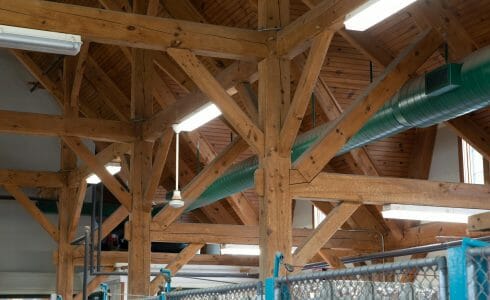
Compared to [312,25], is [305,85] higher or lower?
lower

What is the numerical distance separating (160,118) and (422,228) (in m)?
5.34

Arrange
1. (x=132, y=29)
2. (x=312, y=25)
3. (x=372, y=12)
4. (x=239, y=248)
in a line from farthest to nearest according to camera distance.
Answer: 1. (x=239, y=248)
2. (x=132, y=29)
3. (x=312, y=25)
4. (x=372, y=12)

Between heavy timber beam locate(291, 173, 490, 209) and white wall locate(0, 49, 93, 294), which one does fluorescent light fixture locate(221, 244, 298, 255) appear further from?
heavy timber beam locate(291, 173, 490, 209)

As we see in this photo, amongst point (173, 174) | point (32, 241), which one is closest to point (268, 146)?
point (173, 174)

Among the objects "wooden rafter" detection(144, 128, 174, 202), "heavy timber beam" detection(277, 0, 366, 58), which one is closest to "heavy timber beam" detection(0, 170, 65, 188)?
"wooden rafter" detection(144, 128, 174, 202)

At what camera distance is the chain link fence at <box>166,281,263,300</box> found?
4543 millimetres

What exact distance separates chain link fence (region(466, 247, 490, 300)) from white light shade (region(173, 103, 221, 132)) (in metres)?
5.53

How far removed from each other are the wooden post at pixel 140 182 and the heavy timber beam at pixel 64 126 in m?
0.22

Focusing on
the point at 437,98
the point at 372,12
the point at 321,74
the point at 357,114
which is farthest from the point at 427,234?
the point at 372,12

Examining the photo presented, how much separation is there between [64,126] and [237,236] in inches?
164

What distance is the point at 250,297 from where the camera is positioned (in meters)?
4.77

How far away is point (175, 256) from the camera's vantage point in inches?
609

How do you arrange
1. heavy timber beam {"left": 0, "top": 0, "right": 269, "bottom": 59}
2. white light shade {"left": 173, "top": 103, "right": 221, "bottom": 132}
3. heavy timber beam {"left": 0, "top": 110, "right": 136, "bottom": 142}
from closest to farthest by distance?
1. heavy timber beam {"left": 0, "top": 0, "right": 269, "bottom": 59}
2. white light shade {"left": 173, "top": 103, "right": 221, "bottom": 132}
3. heavy timber beam {"left": 0, "top": 110, "right": 136, "bottom": 142}

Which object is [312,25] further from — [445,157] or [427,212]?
[445,157]
